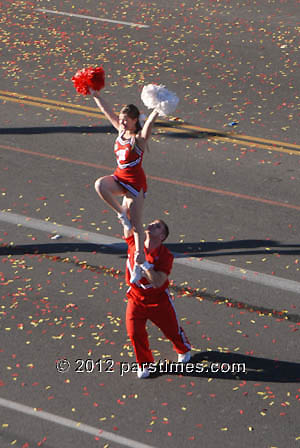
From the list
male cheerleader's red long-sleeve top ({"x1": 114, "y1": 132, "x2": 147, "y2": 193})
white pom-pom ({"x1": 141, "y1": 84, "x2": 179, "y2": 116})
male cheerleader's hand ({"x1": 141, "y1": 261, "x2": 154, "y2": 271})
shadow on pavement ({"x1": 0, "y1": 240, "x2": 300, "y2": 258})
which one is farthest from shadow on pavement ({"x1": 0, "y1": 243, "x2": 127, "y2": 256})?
male cheerleader's hand ({"x1": 141, "y1": 261, "x2": 154, "y2": 271})

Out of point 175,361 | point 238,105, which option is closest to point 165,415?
point 175,361

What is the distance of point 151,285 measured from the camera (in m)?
7.55

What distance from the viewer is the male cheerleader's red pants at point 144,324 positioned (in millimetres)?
7703

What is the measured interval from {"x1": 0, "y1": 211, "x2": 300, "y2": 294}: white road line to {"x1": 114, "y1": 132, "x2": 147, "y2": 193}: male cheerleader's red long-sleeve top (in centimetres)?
143

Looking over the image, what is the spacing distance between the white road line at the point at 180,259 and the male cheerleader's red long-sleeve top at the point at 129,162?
143 cm

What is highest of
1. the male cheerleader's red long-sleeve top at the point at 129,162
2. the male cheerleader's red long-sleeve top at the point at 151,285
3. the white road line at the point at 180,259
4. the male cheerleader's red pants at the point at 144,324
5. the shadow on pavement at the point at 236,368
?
the male cheerleader's red long-sleeve top at the point at 129,162

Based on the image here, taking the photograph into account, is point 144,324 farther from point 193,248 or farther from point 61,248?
point 61,248

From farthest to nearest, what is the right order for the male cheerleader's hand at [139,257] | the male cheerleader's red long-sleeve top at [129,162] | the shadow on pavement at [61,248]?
1. the shadow on pavement at [61,248]
2. the male cheerleader's red long-sleeve top at [129,162]
3. the male cheerleader's hand at [139,257]

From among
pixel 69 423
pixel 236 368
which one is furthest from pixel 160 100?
pixel 69 423

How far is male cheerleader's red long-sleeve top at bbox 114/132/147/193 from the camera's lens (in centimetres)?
908

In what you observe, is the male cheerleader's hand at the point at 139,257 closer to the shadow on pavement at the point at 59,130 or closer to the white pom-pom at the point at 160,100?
the white pom-pom at the point at 160,100

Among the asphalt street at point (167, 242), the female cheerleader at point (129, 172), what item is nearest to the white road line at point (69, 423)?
the asphalt street at point (167, 242)

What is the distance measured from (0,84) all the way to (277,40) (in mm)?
6852

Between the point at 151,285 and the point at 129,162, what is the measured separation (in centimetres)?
209
